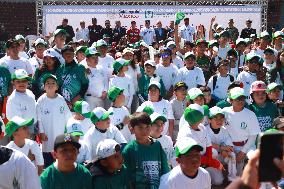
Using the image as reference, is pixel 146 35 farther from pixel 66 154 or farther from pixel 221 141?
pixel 66 154

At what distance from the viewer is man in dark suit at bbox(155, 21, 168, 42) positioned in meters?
15.2

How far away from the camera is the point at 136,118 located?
5215 millimetres

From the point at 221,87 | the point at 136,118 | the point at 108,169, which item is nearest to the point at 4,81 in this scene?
the point at 221,87

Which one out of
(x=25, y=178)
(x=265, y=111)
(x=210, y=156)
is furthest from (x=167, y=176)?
(x=265, y=111)

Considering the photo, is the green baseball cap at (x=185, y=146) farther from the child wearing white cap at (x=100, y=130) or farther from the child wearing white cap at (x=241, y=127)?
the child wearing white cap at (x=241, y=127)

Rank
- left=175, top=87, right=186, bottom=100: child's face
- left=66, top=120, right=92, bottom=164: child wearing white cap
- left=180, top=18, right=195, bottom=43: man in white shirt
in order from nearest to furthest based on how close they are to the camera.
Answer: left=66, top=120, right=92, bottom=164: child wearing white cap
left=175, top=87, right=186, bottom=100: child's face
left=180, top=18, right=195, bottom=43: man in white shirt

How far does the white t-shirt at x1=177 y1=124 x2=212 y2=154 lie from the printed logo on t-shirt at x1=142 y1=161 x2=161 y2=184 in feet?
4.39

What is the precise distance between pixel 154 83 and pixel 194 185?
3.60m

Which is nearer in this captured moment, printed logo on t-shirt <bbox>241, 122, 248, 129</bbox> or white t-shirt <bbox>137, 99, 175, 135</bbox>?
printed logo on t-shirt <bbox>241, 122, 248, 129</bbox>

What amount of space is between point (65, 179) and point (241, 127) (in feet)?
10.7

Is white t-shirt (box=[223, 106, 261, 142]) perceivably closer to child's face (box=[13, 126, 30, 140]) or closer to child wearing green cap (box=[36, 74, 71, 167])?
child wearing green cap (box=[36, 74, 71, 167])

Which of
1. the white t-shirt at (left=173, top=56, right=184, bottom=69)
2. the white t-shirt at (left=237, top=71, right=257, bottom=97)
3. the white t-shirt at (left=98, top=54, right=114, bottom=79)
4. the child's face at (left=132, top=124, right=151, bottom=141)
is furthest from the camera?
the white t-shirt at (left=173, top=56, right=184, bottom=69)

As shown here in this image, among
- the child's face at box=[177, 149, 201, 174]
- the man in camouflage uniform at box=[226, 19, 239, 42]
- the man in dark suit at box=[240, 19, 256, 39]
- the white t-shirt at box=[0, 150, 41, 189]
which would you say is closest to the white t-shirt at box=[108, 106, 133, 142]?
the child's face at box=[177, 149, 201, 174]

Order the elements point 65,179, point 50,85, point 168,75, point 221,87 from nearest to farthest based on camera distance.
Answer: point 65,179 < point 50,85 < point 221,87 < point 168,75
